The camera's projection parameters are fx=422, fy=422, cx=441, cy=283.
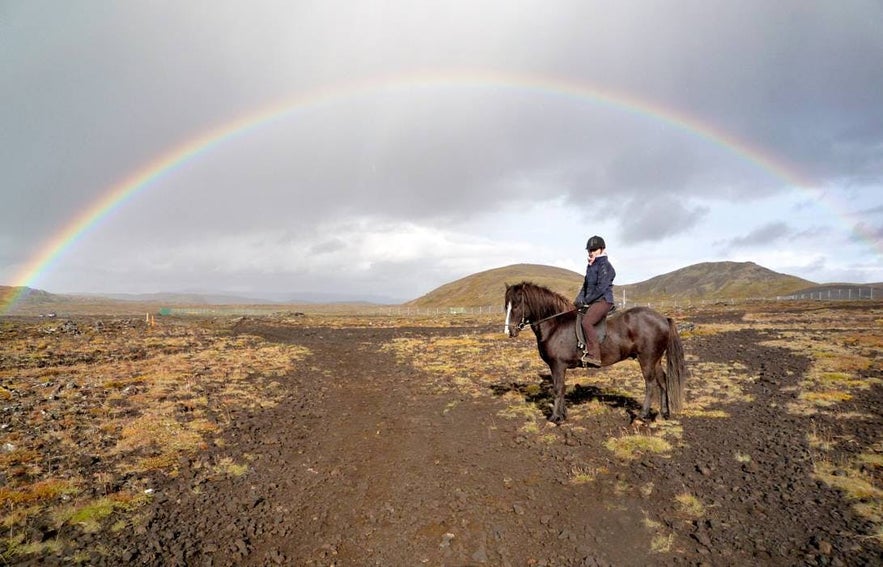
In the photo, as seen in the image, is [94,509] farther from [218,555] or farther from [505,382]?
[505,382]

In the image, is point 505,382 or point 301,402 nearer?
point 301,402

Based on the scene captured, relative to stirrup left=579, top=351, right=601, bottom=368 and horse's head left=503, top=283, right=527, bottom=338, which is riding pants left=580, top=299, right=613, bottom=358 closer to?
stirrup left=579, top=351, right=601, bottom=368

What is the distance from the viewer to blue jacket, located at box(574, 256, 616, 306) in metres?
12.4

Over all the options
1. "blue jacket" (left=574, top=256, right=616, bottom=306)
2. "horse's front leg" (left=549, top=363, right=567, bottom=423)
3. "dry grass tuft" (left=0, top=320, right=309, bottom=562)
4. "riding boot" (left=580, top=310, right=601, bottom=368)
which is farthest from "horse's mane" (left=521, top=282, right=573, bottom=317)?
"dry grass tuft" (left=0, top=320, right=309, bottom=562)

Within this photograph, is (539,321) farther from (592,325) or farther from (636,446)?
(636,446)

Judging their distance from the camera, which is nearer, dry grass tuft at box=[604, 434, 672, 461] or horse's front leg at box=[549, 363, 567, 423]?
dry grass tuft at box=[604, 434, 672, 461]

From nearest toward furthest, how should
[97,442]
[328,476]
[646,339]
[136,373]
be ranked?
[328,476] < [97,442] < [646,339] < [136,373]

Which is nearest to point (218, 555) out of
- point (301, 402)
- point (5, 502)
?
point (5, 502)

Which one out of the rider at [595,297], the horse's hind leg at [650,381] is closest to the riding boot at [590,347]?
the rider at [595,297]

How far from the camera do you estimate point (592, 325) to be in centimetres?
1245

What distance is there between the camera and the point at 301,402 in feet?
53.9

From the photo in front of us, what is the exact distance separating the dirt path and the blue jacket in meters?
3.71

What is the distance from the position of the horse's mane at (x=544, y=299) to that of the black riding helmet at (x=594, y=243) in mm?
1725

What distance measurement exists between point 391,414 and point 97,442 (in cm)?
815
